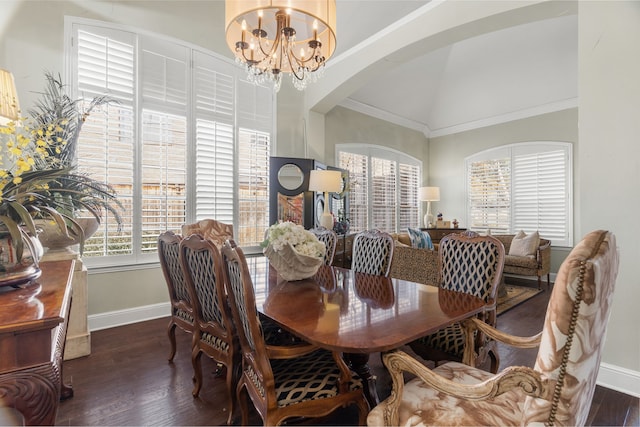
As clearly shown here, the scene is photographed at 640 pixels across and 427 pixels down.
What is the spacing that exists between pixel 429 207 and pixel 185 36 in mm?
5695

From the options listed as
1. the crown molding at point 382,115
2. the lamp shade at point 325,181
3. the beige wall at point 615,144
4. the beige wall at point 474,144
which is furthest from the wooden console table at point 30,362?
the beige wall at point 474,144

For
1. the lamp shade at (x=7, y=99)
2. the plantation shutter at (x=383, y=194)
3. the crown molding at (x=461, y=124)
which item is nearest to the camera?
the lamp shade at (x=7, y=99)

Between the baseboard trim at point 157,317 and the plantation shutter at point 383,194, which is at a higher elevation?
the plantation shutter at point 383,194

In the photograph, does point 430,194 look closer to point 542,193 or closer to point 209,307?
point 542,193

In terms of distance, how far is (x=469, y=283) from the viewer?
199 centimetres

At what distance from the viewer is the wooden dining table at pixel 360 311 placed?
3.91 feet

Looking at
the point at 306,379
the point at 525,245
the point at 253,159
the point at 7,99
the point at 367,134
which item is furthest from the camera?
the point at 367,134

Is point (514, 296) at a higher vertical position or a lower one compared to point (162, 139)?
lower

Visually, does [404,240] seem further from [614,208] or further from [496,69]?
[496,69]

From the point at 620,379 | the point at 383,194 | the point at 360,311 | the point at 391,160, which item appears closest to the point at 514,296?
the point at 620,379

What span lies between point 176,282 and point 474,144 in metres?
6.50

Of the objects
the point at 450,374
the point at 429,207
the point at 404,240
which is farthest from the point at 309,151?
the point at 450,374

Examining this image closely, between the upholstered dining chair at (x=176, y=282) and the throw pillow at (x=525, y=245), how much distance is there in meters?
5.30

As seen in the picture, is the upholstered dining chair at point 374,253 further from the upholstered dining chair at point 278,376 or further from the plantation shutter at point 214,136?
the plantation shutter at point 214,136
